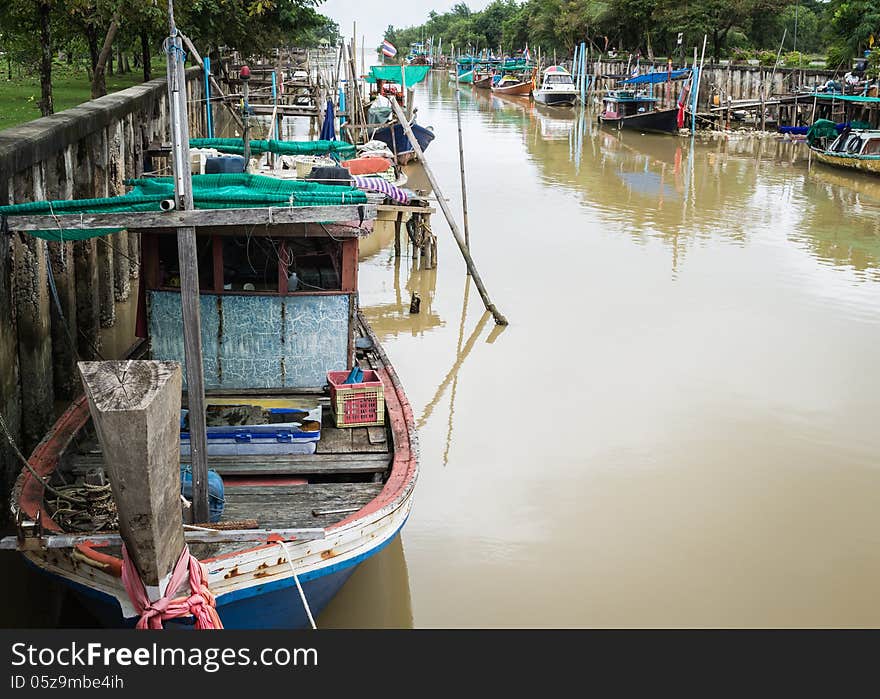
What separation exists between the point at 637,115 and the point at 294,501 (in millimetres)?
37255

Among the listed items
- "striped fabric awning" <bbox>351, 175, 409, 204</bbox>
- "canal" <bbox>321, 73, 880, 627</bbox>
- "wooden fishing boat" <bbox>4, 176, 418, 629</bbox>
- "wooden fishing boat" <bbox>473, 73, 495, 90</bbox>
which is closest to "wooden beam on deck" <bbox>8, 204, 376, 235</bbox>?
"wooden fishing boat" <bbox>4, 176, 418, 629</bbox>

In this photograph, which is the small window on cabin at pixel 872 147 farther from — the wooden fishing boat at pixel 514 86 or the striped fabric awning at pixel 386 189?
the wooden fishing boat at pixel 514 86

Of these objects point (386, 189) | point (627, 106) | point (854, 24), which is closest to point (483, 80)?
point (627, 106)

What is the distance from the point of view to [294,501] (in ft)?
23.2

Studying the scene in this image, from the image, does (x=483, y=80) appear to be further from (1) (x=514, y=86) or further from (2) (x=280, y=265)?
(2) (x=280, y=265)

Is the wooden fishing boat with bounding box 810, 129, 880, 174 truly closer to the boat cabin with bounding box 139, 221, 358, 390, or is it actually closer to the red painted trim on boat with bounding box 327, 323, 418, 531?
the red painted trim on boat with bounding box 327, 323, 418, 531

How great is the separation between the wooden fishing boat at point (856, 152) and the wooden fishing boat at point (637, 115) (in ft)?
32.1

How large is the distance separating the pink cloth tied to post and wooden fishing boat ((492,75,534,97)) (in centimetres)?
6123

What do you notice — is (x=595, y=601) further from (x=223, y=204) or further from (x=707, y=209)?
(x=707, y=209)

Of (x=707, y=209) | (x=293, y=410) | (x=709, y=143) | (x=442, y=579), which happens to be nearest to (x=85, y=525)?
(x=293, y=410)

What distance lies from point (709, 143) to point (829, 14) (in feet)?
43.9

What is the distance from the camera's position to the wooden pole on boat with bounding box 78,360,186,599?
441cm

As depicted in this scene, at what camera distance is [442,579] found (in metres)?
8.20

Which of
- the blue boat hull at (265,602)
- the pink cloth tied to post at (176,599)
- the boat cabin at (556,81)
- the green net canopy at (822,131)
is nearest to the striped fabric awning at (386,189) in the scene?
the blue boat hull at (265,602)
